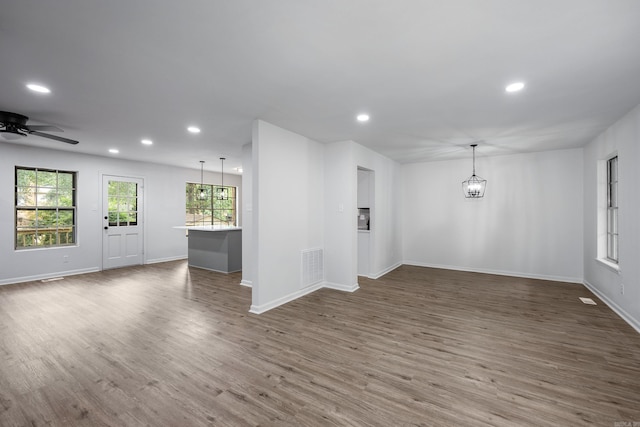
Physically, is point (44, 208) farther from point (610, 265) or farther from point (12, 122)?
point (610, 265)

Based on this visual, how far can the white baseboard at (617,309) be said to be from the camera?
3246 millimetres

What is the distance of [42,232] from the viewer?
225 inches

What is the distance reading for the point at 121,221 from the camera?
680 cm

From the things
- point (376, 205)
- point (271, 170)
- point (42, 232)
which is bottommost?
point (42, 232)

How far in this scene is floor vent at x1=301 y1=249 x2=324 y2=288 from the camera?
15.1ft

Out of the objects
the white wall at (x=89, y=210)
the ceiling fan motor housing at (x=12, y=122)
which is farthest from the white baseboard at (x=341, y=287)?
the white wall at (x=89, y=210)

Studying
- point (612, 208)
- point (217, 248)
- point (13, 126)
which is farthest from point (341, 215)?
point (13, 126)

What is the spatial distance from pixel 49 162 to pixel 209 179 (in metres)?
3.67

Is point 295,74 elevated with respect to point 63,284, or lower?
elevated

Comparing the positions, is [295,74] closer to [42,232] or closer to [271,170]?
[271,170]

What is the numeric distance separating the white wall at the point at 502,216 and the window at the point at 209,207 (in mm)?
5589

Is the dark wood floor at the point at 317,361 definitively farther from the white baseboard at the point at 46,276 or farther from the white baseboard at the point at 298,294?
the white baseboard at the point at 46,276

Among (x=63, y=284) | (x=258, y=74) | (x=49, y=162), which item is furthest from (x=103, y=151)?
(x=258, y=74)

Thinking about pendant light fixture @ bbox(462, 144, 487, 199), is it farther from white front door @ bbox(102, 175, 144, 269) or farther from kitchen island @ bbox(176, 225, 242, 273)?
white front door @ bbox(102, 175, 144, 269)
